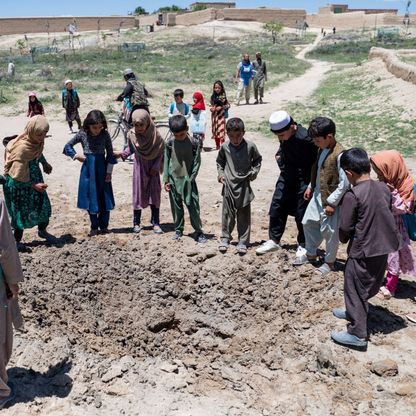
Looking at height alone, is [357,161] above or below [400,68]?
below

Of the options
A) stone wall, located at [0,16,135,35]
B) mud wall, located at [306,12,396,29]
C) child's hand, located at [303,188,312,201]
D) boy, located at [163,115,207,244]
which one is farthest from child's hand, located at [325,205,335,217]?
stone wall, located at [0,16,135,35]

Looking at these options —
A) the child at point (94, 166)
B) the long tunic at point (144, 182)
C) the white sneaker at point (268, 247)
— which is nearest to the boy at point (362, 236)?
the white sneaker at point (268, 247)

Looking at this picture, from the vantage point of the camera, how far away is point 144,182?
18.1ft

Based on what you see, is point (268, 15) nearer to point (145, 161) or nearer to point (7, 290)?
point (145, 161)

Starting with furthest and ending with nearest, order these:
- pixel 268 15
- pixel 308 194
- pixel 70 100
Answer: pixel 268 15 < pixel 70 100 < pixel 308 194

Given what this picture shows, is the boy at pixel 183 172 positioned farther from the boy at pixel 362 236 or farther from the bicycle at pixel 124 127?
the bicycle at pixel 124 127

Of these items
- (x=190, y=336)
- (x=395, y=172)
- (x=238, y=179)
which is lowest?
(x=190, y=336)

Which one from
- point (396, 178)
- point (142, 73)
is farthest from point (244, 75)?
point (396, 178)

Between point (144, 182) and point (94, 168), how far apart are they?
0.58 metres

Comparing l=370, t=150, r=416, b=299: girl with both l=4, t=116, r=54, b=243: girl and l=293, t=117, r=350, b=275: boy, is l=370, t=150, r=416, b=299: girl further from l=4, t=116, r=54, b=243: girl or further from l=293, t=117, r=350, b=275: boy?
l=4, t=116, r=54, b=243: girl

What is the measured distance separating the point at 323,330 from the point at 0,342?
7.60 feet

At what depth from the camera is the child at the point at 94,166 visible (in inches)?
204

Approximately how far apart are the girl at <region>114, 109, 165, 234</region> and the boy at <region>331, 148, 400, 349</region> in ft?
8.06

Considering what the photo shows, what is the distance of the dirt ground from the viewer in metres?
3.25
